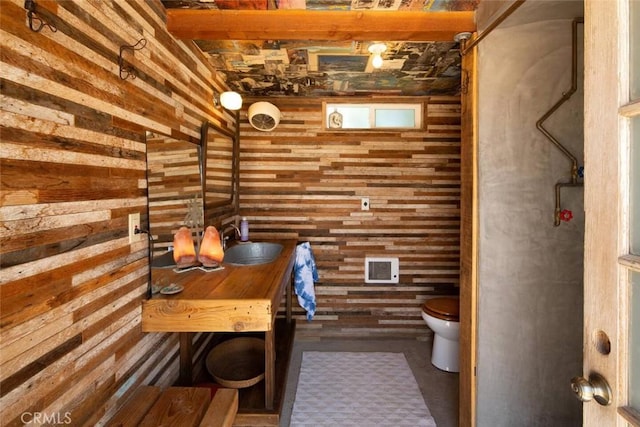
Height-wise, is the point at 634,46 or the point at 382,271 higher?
the point at 634,46

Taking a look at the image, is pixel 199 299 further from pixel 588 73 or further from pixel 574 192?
pixel 574 192

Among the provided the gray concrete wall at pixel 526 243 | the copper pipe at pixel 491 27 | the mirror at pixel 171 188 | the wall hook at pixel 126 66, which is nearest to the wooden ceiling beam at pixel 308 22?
the copper pipe at pixel 491 27

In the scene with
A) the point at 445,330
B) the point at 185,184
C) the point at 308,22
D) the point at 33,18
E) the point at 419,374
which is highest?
the point at 308,22

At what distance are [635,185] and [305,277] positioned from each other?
251 centimetres

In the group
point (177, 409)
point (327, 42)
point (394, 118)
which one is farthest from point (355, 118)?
point (177, 409)

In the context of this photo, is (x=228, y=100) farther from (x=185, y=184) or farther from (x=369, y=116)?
(x=369, y=116)

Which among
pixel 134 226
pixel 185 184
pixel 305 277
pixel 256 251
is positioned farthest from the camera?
pixel 305 277

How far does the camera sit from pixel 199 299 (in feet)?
5.05

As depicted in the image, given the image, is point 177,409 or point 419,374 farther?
point 419,374

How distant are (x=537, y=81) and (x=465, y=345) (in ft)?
4.76

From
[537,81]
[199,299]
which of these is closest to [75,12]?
[199,299]

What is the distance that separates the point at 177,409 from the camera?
1.32 meters

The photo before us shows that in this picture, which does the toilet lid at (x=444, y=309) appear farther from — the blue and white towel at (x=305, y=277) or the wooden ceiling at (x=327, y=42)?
the wooden ceiling at (x=327, y=42)

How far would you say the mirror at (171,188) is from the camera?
1.58 m
